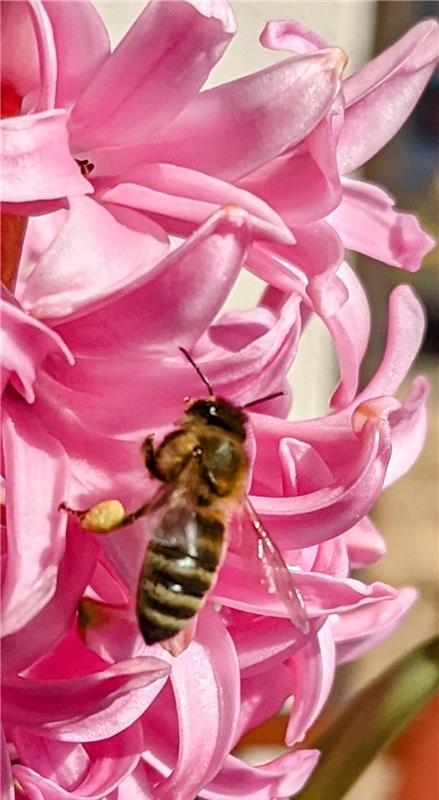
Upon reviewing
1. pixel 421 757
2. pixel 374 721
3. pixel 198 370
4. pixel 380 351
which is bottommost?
pixel 421 757

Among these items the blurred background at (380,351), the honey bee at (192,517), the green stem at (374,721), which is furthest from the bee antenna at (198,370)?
the blurred background at (380,351)

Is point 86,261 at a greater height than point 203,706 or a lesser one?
greater

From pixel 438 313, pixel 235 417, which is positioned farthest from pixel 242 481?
pixel 438 313

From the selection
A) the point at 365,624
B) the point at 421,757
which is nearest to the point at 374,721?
the point at 365,624

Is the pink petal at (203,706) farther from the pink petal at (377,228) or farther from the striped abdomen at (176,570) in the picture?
the pink petal at (377,228)

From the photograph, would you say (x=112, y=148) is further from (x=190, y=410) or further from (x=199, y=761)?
(x=199, y=761)

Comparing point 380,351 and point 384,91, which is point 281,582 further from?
point 380,351

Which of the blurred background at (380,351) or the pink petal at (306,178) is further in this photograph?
the blurred background at (380,351)
